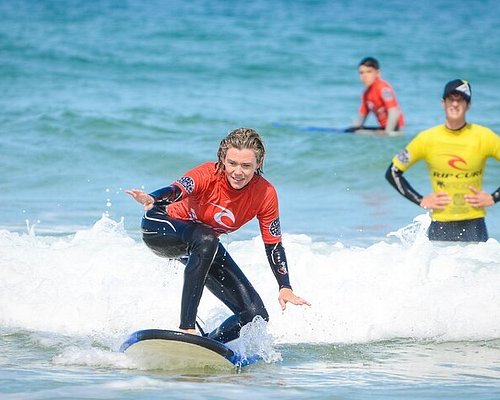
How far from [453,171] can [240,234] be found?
2646 mm

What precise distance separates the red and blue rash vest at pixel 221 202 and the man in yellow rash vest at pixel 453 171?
94.0 inches

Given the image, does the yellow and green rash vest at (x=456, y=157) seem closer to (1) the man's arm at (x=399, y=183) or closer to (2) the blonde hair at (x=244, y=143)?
(1) the man's arm at (x=399, y=183)

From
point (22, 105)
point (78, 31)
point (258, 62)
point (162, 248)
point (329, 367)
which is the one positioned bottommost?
point (329, 367)

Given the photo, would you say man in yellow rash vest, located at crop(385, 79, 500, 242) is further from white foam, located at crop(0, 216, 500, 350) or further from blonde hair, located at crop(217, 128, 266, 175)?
blonde hair, located at crop(217, 128, 266, 175)

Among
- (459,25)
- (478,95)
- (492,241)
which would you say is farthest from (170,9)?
(492,241)

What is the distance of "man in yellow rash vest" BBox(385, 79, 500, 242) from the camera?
8289 millimetres

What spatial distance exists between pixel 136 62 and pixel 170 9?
22.0 meters

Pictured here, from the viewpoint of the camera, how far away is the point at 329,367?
248 inches

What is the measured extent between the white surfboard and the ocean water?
0.34 ft

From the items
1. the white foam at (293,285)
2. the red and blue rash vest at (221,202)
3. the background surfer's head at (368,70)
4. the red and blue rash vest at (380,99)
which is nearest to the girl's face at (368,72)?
the background surfer's head at (368,70)

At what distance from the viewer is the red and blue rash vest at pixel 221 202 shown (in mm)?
6059

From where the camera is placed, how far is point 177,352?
5.91 metres

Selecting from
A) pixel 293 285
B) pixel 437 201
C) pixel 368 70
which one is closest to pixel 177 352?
pixel 293 285

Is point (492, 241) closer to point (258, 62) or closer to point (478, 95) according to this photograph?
point (478, 95)
